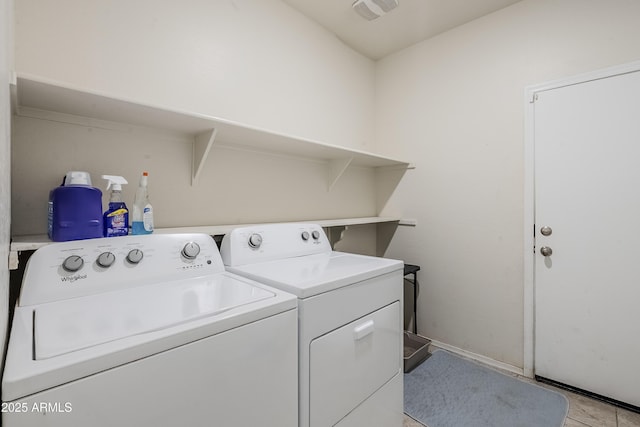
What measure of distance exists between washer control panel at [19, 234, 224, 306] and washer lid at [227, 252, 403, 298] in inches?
7.8

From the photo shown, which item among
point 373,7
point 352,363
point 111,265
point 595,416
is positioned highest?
point 373,7

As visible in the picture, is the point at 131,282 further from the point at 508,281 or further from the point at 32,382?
the point at 508,281

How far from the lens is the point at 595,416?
1.63 metres

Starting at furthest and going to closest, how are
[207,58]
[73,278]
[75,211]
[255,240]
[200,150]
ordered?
[207,58] < [200,150] < [255,240] < [75,211] < [73,278]

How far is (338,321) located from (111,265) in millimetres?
830

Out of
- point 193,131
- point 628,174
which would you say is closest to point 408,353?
point 628,174

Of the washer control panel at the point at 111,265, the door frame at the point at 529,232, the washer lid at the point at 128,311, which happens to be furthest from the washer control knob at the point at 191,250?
the door frame at the point at 529,232

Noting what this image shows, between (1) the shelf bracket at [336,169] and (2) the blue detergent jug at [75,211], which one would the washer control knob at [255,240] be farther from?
(1) the shelf bracket at [336,169]

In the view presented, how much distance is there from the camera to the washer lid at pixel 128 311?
650mm

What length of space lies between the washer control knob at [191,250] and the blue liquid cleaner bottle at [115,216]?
26 centimetres

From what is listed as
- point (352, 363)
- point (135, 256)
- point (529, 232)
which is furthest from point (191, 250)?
point (529, 232)

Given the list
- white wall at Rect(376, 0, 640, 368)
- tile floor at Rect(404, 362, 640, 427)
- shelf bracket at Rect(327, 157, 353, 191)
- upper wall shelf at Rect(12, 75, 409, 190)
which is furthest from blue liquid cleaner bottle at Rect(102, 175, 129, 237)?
white wall at Rect(376, 0, 640, 368)

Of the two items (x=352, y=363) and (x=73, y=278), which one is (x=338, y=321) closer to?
(x=352, y=363)

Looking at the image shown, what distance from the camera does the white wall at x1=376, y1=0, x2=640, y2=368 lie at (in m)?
1.87
